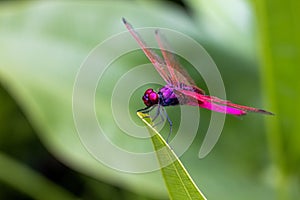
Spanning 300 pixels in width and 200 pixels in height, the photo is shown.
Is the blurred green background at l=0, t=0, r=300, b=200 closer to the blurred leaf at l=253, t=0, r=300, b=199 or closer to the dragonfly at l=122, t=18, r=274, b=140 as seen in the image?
the blurred leaf at l=253, t=0, r=300, b=199

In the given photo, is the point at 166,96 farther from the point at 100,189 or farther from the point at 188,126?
the point at 100,189

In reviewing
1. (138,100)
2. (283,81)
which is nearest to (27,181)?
(138,100)

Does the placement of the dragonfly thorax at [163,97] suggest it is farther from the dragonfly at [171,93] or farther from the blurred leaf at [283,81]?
the blurred leaf at [283,81]

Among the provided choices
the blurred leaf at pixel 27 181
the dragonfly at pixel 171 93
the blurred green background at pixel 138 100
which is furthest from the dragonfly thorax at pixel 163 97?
the blurred leaf at pixel 27 181

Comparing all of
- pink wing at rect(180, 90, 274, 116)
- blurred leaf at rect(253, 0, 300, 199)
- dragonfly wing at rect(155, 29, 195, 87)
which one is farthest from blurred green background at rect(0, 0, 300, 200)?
pink wing at rect(180, 90, 274, 116)

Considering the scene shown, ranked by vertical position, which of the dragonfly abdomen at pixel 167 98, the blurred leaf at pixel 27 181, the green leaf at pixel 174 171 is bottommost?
the green leaf at pixel 174 171

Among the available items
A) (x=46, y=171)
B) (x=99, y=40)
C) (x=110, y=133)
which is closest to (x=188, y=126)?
(x=110, y=133)
